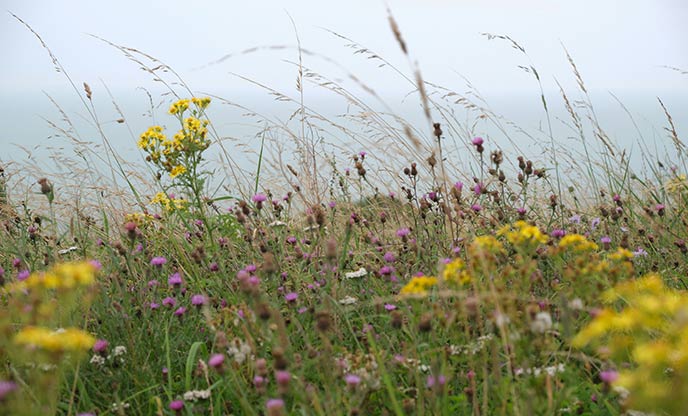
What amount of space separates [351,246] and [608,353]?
7.58ft

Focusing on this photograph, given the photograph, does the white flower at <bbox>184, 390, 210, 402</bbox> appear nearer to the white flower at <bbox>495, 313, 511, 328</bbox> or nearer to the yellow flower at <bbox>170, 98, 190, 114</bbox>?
the white flower at <bbox>495, 313, 511, 328</bbox>

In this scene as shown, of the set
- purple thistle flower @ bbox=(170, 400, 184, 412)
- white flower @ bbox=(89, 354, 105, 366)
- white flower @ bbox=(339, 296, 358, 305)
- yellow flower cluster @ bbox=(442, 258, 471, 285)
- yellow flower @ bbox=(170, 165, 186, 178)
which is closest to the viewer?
yellow flower cluster @ bbox=(442, 258, 471, 285)

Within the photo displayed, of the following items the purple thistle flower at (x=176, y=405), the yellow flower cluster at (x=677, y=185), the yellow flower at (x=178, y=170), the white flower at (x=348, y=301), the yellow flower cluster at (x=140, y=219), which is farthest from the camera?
the yellow flower cluster at (x=140, y=219)

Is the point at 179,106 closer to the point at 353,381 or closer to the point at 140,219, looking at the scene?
the point at 140,219

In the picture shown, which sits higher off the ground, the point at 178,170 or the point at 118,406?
the point at 178,170

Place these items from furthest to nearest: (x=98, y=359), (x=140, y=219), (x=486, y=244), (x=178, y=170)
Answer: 1. (x=140, y=219)
2. (x=178, y=170)
3. (x=98, y=359)
4. (x=486, y=244)

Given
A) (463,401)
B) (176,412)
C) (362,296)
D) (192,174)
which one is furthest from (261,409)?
(192,174)

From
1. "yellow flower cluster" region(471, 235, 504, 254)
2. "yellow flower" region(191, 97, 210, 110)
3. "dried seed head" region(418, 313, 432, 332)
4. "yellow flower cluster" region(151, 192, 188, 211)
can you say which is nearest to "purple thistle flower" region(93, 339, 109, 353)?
"dried seed head" region(418, 313, 432, 332)

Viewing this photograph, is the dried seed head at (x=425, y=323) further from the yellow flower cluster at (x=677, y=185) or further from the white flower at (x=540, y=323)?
the yellow flower cluster at (x=677, y=185)

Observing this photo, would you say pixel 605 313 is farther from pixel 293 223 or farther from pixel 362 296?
pixel 293 223

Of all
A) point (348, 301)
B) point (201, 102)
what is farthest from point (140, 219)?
point (348, 301)

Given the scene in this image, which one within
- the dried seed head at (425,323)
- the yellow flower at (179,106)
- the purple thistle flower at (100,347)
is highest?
the yellow flower at (179,106)

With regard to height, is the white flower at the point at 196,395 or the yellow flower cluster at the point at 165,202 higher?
the yellow flower cluster at the point at 165,202

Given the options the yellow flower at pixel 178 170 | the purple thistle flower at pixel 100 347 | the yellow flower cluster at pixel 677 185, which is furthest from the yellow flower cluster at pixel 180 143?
the yellow flower cluster at pixel 677 185
